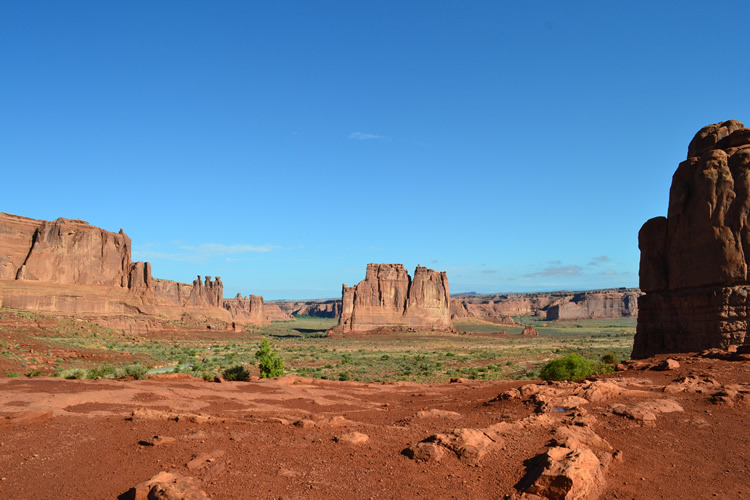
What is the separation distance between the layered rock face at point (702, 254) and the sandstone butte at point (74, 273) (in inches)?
2329

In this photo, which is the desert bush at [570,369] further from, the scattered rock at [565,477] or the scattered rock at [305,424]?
the scattered rock at [565,477]

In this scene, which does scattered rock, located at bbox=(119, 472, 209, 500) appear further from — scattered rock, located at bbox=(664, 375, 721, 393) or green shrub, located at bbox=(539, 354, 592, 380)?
green shrub, located at bbox=(539, 354, 592, 380)

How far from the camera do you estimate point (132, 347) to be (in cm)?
4641

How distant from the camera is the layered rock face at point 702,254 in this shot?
1808 centimetres

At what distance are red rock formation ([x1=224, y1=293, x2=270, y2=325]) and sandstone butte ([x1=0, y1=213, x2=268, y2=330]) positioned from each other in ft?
195

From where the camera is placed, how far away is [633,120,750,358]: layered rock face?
18.1 m

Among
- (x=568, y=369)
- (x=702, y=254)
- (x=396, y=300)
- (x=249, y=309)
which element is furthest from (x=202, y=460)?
(x=249, y=309)

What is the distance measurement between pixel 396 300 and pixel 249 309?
5532cm

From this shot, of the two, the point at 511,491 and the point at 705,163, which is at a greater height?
the point at 705,163

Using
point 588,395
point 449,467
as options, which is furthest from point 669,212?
point 449,467

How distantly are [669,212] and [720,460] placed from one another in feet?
54.0

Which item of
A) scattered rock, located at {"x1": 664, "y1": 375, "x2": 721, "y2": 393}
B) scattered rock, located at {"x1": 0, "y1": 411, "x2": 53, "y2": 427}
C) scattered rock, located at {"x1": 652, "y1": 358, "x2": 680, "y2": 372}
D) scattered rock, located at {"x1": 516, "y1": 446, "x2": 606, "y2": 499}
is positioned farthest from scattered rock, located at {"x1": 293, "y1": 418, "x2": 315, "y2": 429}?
scattered rock, located at {"x1": 652, "y1": 358, "x2": 680, "y2": 372}

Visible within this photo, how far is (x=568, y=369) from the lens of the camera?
65.2 ft

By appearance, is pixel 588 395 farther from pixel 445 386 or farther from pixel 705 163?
pixel 705 163
